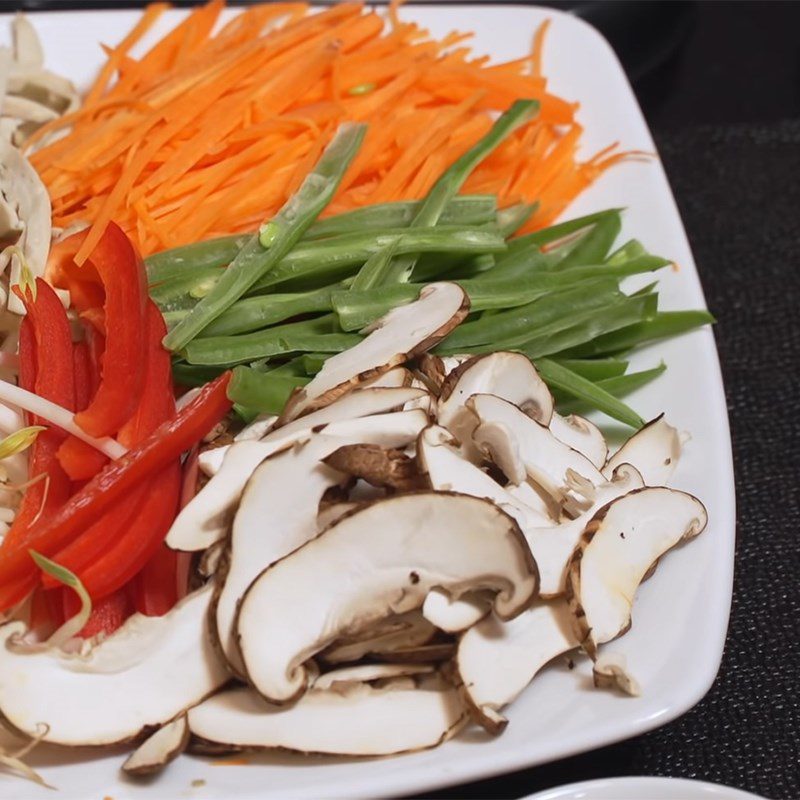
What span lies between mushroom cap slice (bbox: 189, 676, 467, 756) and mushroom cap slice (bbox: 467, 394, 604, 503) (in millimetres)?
358

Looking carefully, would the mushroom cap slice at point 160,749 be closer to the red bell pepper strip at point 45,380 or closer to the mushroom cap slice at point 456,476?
the red bell pepper strip at point 45,380

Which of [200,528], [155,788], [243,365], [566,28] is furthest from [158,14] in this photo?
[155,788]

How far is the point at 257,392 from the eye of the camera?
165 centimetres

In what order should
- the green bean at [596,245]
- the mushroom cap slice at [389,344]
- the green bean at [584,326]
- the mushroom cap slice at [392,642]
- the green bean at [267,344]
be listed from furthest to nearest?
1. the green bean at [596,245]
2. the green bean at [584,326]
3. the green bean at [267,344]
4. the mushroom cap slice at [389,344]
5. the mushroom cap slice at [392,642]

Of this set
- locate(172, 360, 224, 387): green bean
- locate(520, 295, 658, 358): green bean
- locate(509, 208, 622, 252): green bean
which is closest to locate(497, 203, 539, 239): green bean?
locate(509, 208, 622, 252): green bean

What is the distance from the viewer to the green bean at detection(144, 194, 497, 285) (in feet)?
6.13

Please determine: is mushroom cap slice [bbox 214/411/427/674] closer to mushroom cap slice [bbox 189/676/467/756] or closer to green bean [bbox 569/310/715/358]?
mushroom cap slice [bbox 189/676/467/756]

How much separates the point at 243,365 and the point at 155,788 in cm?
73

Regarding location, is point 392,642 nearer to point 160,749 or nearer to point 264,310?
point 160,749

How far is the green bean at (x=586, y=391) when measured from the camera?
5.84ft

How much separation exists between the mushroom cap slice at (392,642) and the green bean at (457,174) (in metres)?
0.72

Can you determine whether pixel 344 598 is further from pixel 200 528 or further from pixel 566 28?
pixel 566 28

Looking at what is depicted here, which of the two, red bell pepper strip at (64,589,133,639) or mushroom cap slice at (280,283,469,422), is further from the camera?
mushroom cap slice at (280,283,469,422)

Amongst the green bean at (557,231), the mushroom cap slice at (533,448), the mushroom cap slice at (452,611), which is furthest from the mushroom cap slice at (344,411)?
the green bean at (557,231)
